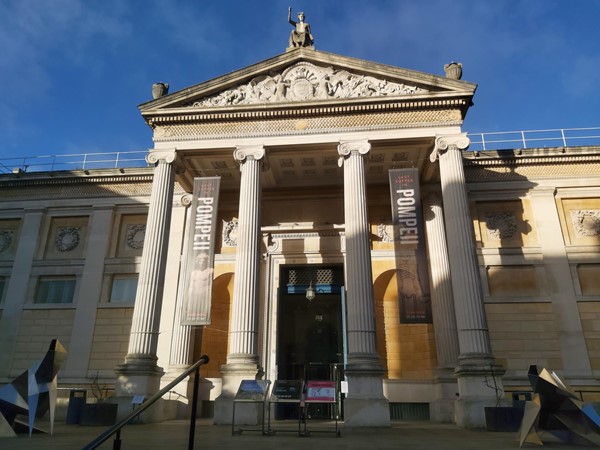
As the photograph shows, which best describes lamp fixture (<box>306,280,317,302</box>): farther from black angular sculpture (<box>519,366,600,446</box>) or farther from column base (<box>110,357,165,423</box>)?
black angular sculpture (<box>519,366,600,446</box>)

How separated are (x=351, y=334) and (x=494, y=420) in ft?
15.1

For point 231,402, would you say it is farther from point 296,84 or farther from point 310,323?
point 296,84

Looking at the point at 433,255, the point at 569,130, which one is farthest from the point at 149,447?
the point at 569,130

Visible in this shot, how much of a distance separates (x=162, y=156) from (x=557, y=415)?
1469cm

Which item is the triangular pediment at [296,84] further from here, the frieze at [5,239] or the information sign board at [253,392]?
the frieze at [5,239]

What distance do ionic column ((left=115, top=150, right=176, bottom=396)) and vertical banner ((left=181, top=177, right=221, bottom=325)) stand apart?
1.05m

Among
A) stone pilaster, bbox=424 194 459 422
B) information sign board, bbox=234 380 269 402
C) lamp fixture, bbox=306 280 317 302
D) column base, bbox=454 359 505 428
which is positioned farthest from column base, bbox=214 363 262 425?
stone pilaster, bbox=424 194 459 422

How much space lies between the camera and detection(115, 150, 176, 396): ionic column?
48.3ft

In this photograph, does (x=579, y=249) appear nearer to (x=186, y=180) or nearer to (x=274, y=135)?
(x=274, y=135)

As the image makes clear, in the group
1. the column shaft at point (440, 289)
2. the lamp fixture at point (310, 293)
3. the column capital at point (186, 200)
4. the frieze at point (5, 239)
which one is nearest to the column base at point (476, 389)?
the column shaft at point (440, 289)

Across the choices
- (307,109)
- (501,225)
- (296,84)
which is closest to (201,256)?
(307,109)

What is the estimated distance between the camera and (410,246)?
50.0 feet

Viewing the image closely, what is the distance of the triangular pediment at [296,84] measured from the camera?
1731 cm

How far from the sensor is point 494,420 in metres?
11.9
